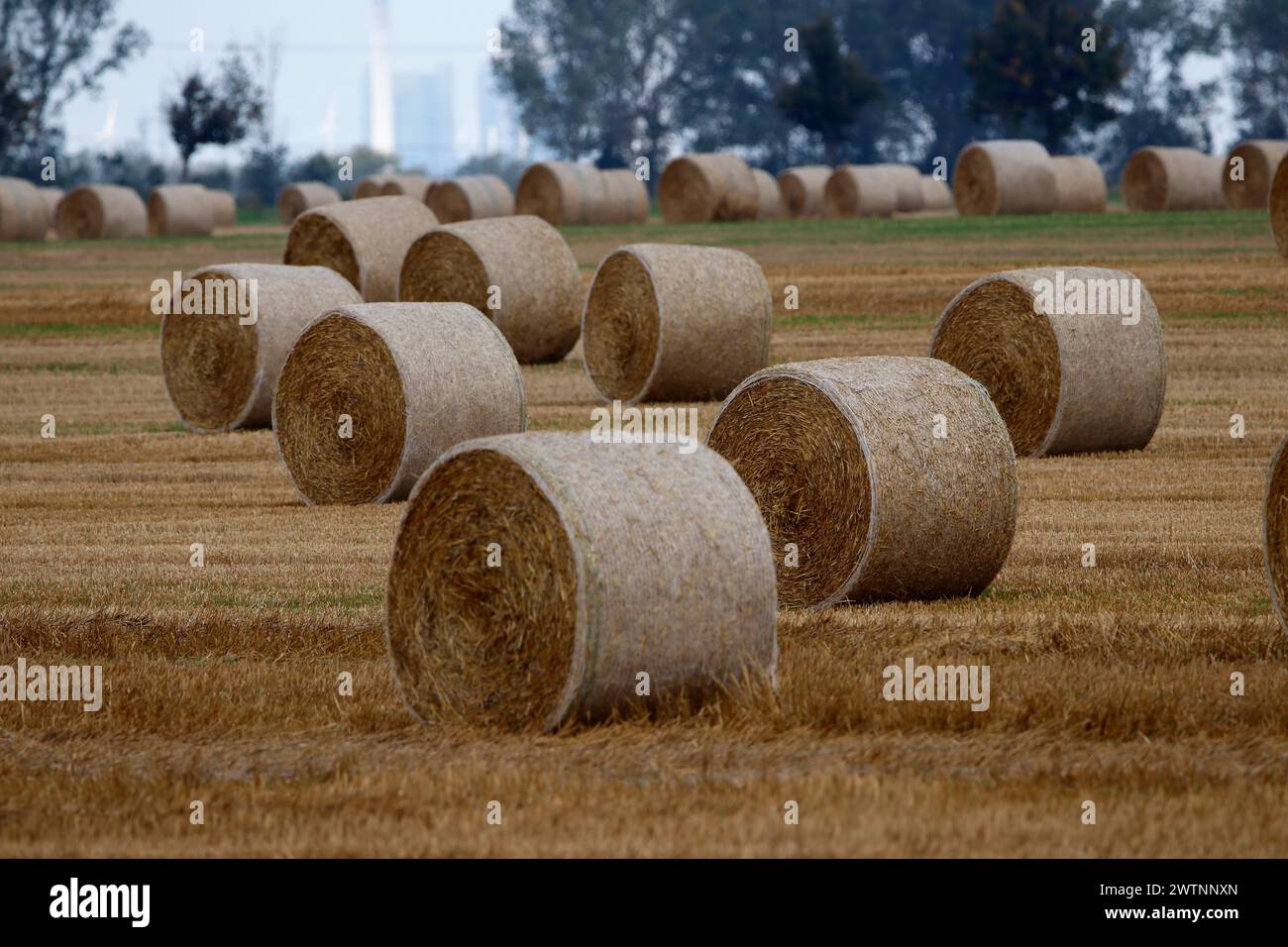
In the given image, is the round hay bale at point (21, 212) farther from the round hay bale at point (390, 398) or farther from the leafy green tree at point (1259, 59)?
the leafy green tree at point (1259, 59)

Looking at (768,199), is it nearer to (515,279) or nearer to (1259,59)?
(515,279)

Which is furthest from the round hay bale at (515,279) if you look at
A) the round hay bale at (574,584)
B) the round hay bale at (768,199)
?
the round hay bale at (768,199)

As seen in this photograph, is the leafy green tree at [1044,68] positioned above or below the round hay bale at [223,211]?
above

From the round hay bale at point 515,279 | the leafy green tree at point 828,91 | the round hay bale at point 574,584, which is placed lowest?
the round hay bale at point 574,584

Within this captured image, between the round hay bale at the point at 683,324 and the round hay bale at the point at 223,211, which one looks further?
the round hay bale at the point at 223,211

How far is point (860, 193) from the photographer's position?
1918 inches

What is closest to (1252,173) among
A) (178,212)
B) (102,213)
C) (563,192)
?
(563,192)

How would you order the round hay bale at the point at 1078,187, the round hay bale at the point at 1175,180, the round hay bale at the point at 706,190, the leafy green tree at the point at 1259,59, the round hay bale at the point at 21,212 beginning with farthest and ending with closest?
the leafy green tree at the point at 1259,59, the round hay bale at the point at 21,212, the round hay bale at the point at 706,190, the round hay bale at the point at 1175,180, the round hay bale at the point at 1078,187

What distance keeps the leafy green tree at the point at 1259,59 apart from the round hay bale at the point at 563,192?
170 feet

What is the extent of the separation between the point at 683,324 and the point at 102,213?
32254 millimetres

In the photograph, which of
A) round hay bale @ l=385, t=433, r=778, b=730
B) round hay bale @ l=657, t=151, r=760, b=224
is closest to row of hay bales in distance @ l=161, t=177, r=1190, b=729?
round hay bale @ l=385, t=433, r=778, b=730

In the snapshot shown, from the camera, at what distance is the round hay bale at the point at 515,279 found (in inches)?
842

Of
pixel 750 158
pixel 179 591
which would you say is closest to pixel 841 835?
pixel 179 591
